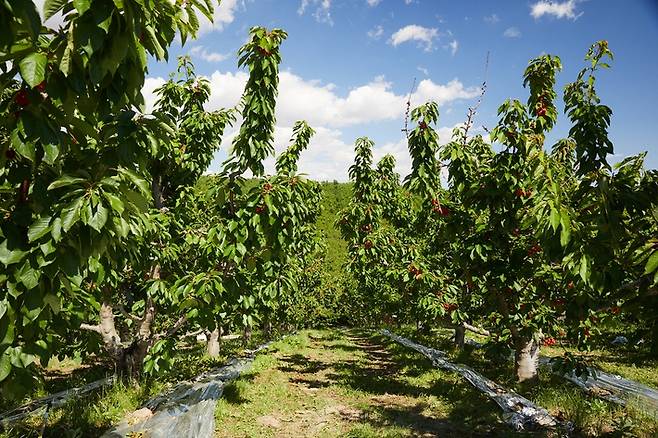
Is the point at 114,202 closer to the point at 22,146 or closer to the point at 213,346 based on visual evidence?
the point at 22,146

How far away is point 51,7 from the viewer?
169 centimetres

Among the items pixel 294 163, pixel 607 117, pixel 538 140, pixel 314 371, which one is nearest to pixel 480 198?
pixel 538 140

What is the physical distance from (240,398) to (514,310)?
6.05 m

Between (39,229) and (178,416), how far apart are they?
518cm

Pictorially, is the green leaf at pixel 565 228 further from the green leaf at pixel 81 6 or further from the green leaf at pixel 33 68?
the green leaf at pixel 33 68

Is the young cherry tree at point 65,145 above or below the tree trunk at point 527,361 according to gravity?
above

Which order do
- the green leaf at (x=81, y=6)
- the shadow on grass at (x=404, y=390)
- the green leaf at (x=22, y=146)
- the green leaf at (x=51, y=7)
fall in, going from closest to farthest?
the green leaf at (x=81, y=6) < the green leaf at (x=51, y=7) < the green leaf at (x=22, y=146) < the shadow on grass at (x=404, y=390)

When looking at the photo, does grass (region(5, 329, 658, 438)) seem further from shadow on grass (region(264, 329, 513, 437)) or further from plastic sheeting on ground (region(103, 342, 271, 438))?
plastic sheeting on ground (region(103, 342, 271, 438))

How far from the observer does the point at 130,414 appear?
639cm

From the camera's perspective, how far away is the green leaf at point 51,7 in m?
1.68

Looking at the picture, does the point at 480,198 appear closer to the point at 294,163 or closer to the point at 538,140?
the point at 538,140

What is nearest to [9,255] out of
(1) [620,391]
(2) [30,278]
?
(2) [30,278]

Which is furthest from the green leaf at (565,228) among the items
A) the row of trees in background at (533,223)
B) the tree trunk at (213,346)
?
the tree trunk at (213,346)

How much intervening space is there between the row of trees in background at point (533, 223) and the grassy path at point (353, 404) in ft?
5.40
